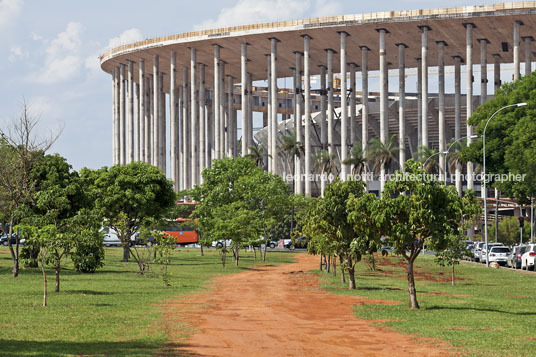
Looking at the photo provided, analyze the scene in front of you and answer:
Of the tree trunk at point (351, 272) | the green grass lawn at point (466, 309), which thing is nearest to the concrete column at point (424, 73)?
the green grass lawn at point (466, 309)

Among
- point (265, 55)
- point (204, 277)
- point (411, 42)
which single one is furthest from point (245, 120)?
point (204, 277)

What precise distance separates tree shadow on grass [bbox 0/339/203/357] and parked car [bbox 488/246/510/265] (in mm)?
44835

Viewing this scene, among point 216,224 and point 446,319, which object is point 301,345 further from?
point 216,224

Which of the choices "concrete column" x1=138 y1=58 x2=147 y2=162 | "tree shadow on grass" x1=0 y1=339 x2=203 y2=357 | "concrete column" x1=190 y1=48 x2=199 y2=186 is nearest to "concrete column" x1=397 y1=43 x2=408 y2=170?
"concrete column" x1=190 y1=48 x2=199 y2=186

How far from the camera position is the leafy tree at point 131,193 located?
58.0 m

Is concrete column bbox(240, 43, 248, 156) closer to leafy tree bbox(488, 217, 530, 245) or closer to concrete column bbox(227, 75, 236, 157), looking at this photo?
concrete column bbox(227, 75, 236, 157)

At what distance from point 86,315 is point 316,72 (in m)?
92.4

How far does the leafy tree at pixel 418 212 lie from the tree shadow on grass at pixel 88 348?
9164 mm

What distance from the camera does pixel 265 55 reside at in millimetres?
104188

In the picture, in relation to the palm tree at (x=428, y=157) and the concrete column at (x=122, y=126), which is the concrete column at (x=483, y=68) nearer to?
the palm tree at (x=428, y=157)

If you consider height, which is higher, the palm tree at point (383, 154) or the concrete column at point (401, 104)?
the concrete column at point (401, 104)

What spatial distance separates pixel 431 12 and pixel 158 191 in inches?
1549

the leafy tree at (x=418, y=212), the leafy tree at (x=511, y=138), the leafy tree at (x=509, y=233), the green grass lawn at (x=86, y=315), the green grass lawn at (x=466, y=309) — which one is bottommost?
the green grass lawn at (x=466, y=309)

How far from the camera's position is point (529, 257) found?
50312 millimetres
